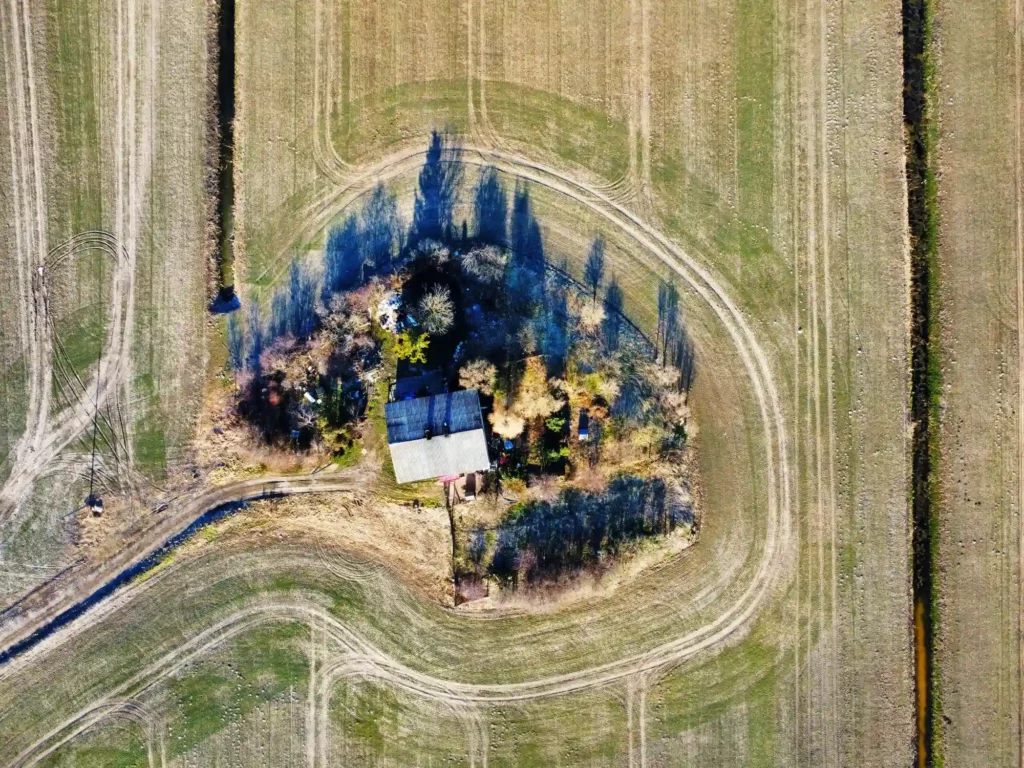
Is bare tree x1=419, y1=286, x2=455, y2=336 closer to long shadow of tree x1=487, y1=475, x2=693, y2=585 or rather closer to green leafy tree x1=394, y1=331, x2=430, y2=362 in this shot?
green leafy tree x1=394, y1=331, x2=430, y2=362

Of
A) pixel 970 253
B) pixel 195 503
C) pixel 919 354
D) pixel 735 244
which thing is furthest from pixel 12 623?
pixel 970 253

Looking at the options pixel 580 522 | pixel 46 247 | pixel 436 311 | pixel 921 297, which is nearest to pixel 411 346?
pixel 436 311

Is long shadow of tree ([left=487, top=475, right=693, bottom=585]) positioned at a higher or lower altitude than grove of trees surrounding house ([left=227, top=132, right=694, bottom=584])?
lower

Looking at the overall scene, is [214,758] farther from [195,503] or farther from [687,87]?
[687,87]

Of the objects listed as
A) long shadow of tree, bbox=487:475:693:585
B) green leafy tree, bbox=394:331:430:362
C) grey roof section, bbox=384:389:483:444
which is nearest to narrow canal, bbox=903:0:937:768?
long shadow of tree, bbox=487:475:693:585

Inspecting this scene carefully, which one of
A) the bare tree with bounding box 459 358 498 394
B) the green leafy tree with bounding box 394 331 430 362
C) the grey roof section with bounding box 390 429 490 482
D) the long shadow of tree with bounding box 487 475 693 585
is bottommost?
the long shadow of tree with bounding box 487 475 693 585

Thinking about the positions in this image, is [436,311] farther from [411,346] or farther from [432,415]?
[432,415]
